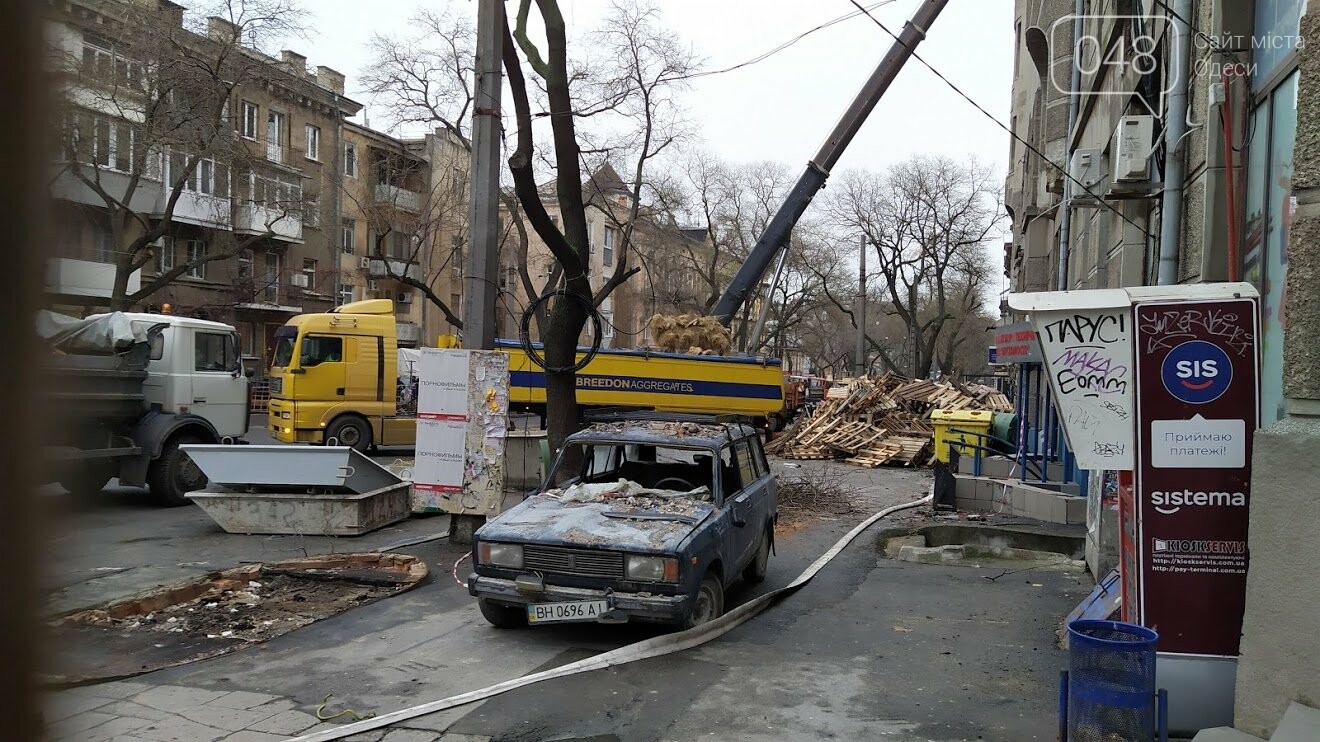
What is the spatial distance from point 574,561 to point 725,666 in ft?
4.18

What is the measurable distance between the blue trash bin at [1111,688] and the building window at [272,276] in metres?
37.1

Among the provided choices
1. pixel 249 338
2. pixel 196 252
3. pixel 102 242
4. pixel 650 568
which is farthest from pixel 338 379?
pixel 249 338

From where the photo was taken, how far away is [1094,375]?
4.83 m

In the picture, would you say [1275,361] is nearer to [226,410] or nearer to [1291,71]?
[1291,71]

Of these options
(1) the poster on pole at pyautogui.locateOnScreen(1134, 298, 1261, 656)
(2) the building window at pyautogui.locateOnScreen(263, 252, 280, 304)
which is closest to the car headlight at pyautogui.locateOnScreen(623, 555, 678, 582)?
(1) the poster on pole at pyautogui.locateOnScreen(1134, 298, 1261, 656)

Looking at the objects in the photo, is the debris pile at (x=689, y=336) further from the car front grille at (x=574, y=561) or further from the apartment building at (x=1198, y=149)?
the car front grille at (x=574, y=561)

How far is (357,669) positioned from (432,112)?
76.5 ft

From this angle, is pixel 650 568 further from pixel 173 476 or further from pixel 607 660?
pixel 173 476

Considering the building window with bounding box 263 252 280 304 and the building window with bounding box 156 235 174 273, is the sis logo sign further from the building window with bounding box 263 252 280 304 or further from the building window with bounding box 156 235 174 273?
the building window with bounding box 263 252 280 304

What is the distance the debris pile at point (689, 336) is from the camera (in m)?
20.3

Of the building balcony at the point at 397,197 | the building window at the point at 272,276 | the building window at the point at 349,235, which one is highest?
the building balcony at the point at 397,197

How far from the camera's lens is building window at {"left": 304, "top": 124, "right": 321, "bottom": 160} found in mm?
38062

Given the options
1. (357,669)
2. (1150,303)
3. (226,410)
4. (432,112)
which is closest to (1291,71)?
(1150,303)

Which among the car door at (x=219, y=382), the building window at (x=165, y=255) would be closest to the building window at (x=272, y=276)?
the building window at (x=165, y=255)
